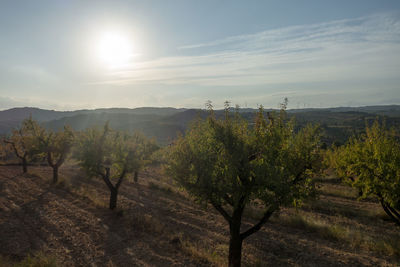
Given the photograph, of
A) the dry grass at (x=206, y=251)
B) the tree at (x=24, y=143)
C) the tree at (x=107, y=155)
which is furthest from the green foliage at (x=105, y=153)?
the tree at (x=24, y=143)

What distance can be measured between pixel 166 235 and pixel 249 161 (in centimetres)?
959

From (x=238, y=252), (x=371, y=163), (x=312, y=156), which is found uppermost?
(x=312, y=156)

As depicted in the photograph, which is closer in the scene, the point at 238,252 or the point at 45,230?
the point at 238,252

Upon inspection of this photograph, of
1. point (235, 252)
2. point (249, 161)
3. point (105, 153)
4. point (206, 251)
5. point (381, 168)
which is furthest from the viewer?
point (105, 153)

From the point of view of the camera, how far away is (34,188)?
29.5 meters

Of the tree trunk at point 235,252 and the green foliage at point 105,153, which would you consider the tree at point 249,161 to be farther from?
the green foliage at point 105,153

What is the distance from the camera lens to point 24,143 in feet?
131

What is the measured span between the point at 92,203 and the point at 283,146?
20.1m

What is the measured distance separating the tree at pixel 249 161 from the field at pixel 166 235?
182cm

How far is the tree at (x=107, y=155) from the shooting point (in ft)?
73.2

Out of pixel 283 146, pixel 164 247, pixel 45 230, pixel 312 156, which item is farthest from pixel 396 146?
pixel 45 230

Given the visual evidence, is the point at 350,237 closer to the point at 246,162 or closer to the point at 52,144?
the point at 246,162

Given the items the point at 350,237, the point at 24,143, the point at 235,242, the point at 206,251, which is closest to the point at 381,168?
the point at 350,237

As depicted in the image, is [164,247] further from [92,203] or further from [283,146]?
[92,203]
